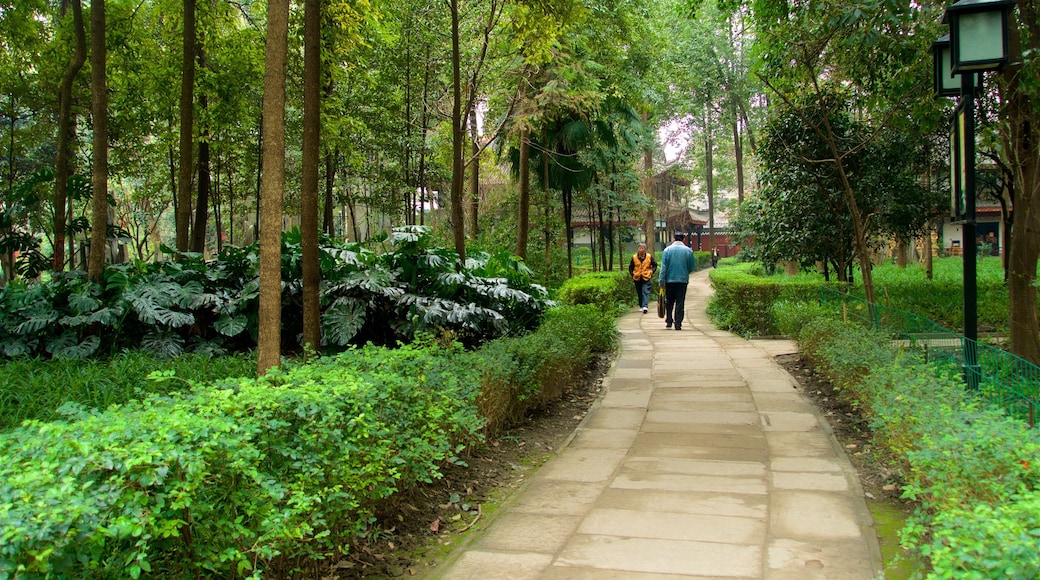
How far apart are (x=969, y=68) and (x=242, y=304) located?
7547 mm

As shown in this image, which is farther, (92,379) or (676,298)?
(676,298)

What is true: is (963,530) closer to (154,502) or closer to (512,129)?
(154,502)

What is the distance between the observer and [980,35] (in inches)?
222

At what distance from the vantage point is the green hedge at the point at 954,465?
228 centimetres

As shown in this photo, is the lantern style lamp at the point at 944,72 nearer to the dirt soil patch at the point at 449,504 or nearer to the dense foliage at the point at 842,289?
the dirt soil patch at the point at 449,504

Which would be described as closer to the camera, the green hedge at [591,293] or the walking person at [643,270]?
the green hedge at [591,293]

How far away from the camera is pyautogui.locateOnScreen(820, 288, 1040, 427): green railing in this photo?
4.88 metres

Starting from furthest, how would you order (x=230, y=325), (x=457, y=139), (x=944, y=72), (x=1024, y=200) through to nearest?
1. (x=457, y=139)
2. (x=230, y=325)
3. (x=1024, y=200)
4. (x=944, y=72)

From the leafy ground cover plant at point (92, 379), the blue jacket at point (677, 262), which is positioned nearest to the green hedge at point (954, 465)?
the leafy ground cover plant at point (92, 379)

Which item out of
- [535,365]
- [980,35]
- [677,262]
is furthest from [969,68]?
[677,262]

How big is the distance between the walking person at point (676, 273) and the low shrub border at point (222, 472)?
327 inches

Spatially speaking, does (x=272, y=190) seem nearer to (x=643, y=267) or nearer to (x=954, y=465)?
(x=954, y=465)

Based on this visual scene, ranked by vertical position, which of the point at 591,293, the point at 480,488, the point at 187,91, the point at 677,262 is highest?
the point at 187,91

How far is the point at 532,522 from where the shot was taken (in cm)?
444
